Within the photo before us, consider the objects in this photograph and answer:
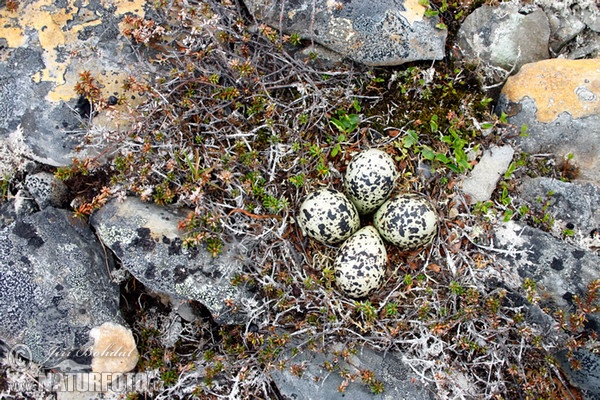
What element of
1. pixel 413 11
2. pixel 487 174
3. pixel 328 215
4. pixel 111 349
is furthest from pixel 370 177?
pixel 111 349

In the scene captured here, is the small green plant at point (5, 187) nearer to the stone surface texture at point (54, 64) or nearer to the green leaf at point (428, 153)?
Result: the stone surface texture at point (54, 64)

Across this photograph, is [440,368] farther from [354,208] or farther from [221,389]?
[221,389]

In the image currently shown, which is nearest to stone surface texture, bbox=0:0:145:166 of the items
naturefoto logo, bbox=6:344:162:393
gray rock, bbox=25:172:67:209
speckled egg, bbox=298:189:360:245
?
gray rock, bbox=25:172:67:209

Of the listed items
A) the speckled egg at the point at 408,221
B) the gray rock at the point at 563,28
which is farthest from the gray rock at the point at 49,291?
the gray rock at the point at 563,28

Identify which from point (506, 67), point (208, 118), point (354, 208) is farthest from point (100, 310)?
point (506, 67)

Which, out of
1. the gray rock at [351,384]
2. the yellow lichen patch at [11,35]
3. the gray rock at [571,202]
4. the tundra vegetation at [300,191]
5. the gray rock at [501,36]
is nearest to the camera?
the gray rock at [351,384]
